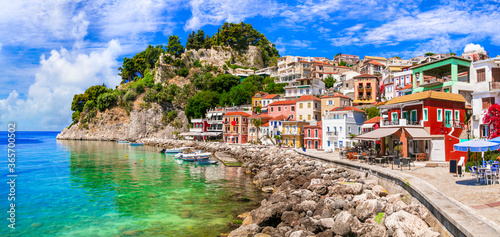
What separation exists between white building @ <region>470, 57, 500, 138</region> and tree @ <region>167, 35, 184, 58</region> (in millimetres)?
89708

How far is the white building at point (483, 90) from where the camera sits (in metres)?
21.7

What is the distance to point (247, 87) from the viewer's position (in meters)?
76.6

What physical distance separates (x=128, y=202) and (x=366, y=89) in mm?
49601

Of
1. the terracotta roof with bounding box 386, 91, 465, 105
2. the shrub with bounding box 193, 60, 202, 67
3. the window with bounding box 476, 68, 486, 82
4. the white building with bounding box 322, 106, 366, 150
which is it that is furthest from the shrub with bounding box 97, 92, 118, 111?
the window with bounding box 476, 68, 486, 82

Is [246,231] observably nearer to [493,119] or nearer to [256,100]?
[493,119]

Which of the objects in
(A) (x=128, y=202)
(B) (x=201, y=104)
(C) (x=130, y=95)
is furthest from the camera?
(C) (x=130, y=95)

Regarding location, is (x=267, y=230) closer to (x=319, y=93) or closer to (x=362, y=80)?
(x=362, y=80)

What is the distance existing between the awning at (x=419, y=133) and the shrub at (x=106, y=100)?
9300cm

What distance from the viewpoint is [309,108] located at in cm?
5194

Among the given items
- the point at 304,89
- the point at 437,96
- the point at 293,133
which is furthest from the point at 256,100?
the point at 437,96

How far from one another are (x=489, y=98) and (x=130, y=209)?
26.0 metres

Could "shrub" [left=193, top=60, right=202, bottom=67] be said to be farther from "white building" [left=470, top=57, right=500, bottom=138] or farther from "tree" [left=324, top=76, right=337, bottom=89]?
"white building" [left=470, top=57, right=500, bottom=138]

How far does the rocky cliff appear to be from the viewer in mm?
87644

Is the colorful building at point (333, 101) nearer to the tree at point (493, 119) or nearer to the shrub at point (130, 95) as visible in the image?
the tree at point (493, 119)
